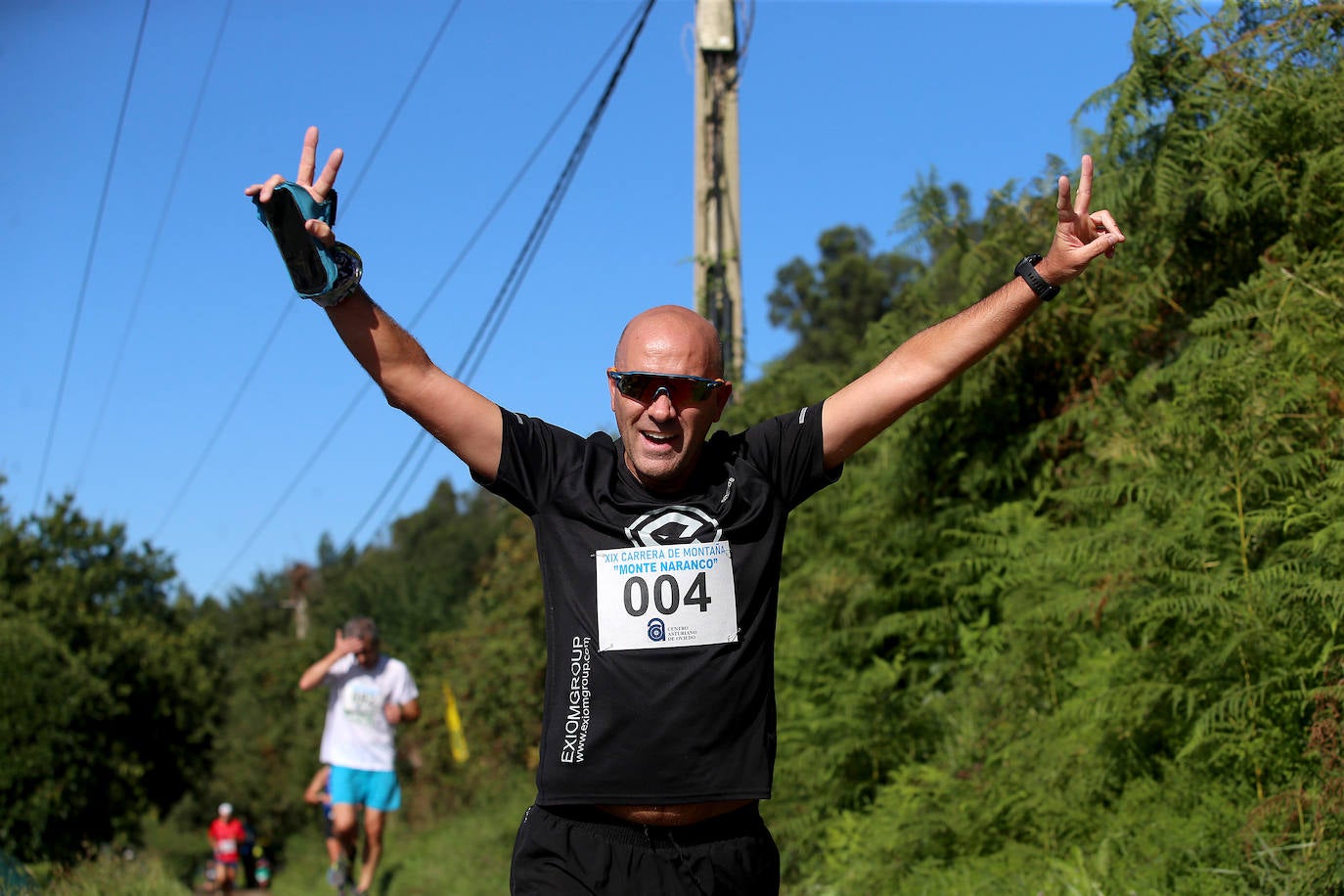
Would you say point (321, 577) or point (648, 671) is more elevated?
point (321, 577)

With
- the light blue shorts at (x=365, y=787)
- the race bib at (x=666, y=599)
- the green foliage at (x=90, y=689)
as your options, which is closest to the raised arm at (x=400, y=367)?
the race bib at (x=666, y=599)

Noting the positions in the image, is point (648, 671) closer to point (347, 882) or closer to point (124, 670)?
point (347, 882)

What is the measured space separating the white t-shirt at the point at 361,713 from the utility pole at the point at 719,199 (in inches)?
182

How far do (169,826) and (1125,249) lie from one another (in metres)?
56.5

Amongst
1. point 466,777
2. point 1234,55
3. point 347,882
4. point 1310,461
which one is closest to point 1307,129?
point 1234,55

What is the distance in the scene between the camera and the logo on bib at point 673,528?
11.6 feet

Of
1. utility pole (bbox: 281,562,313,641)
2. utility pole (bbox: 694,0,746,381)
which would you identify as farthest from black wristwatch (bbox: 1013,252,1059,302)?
utility pole (bbox: 281,562,313,641)

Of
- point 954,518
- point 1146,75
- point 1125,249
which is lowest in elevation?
point 954,518

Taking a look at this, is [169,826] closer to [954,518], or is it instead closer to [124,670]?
[124,670]

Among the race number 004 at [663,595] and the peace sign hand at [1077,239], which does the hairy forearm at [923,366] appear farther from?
the race number 004 at [663,595]

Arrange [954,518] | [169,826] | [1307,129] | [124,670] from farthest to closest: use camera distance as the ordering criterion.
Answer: [169,826] → [124,670] → [954,518] → [1307,129]

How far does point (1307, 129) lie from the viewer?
20.0 ft

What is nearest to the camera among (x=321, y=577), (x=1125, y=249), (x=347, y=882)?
(x=1125, y=249)

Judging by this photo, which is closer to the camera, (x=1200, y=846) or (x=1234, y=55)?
(x=1200, y=846)
